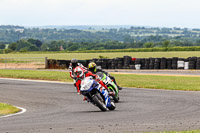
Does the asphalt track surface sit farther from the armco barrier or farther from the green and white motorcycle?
the armco barrier

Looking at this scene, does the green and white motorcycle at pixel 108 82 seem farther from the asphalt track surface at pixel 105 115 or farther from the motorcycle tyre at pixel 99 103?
the motorcycle tyre at pixel 99 103

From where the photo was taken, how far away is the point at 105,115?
1247cm

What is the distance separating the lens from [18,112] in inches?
559

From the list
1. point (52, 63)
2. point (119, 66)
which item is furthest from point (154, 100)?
point (52, 63)

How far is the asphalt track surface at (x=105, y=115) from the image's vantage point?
995 centimetres

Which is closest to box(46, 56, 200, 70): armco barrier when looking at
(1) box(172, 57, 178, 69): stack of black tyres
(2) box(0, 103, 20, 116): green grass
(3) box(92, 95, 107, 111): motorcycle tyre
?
(1) box(172, 57, 178, 69): stack of black tyres

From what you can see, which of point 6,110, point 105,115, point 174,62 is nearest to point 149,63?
point 174,62

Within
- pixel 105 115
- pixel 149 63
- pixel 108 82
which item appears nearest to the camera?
pixel 105 115

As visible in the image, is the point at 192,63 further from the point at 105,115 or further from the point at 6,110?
the point at 105,115

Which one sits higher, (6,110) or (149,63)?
(6,110)

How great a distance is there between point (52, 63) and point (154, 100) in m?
30.3

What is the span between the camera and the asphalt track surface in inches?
392

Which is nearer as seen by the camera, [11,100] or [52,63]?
[11,100]

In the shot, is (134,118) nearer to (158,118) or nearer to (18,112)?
→ (158,118)
